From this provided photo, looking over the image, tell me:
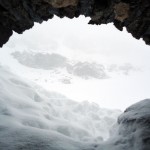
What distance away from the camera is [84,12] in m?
9.70

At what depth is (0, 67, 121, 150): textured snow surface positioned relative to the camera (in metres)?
10.1

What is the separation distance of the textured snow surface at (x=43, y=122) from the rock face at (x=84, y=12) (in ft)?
16.5

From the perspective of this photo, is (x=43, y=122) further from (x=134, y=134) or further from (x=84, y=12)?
(x=84, y=12)

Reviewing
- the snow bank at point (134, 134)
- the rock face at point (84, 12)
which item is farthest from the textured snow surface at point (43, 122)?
the rock face at point (84, 12)

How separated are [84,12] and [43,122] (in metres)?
9.75

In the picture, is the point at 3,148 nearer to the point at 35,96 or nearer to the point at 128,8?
the point at 128,8

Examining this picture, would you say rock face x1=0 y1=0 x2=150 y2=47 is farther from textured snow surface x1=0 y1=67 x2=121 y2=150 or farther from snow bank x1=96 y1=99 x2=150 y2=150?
textured snow surface x1=0 y1=67 x2=121 y2=150

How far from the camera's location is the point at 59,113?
26.9 meters

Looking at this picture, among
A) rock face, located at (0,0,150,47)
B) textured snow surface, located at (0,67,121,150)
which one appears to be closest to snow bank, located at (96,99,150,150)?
textured snow surface, located at (0,67,121,150)

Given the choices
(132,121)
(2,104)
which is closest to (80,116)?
(2,104)

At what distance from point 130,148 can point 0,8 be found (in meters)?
8.16

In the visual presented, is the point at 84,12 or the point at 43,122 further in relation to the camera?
the point at 43,122

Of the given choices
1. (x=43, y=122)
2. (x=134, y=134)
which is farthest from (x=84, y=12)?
(x=43, y=122)

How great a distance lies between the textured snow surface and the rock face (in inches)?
198
